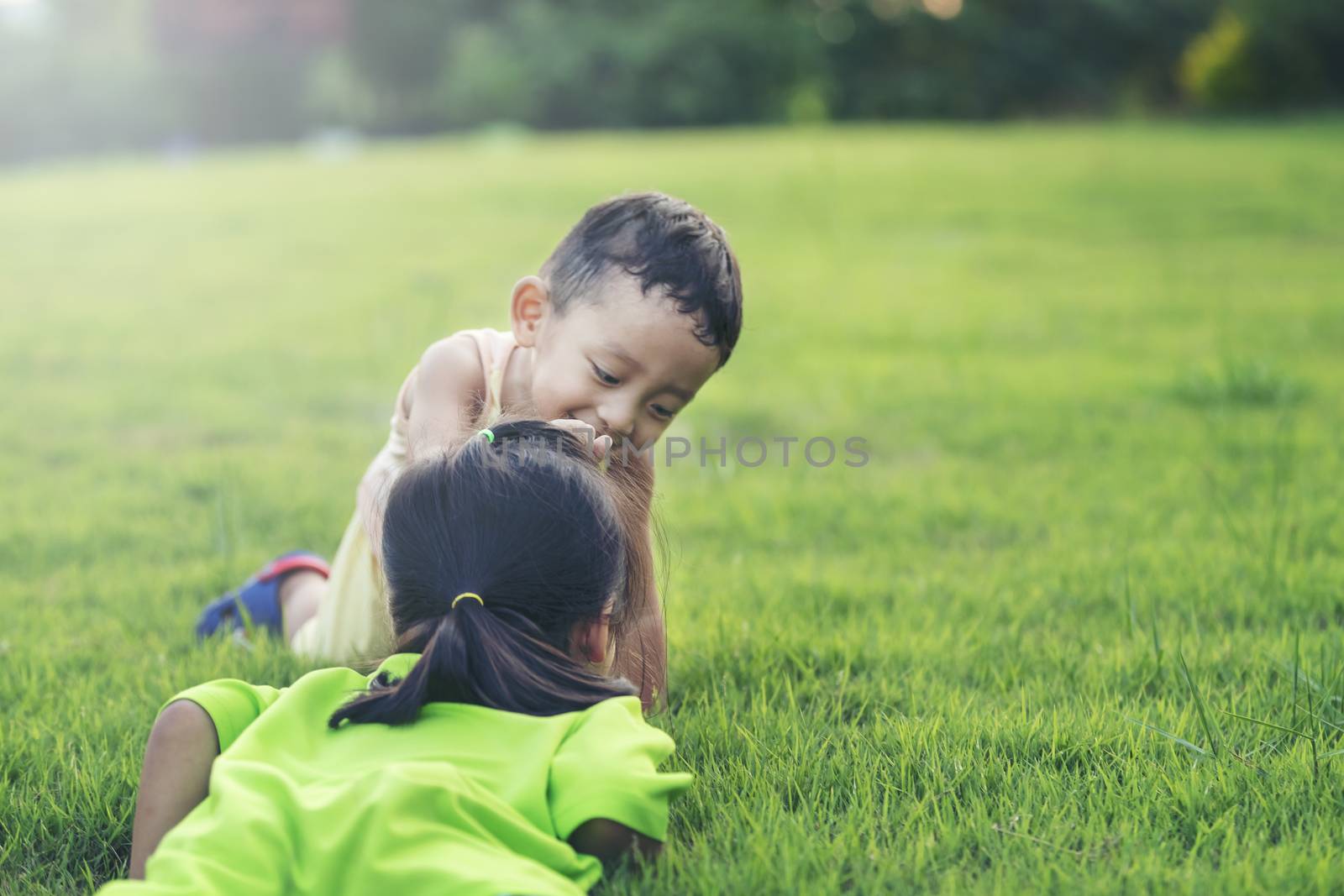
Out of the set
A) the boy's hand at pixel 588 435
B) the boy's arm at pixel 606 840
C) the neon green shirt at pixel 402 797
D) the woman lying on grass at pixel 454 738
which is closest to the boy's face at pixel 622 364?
the boy's hand at pixel 588 435

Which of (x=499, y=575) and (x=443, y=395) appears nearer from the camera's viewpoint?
(x=499, y=575)

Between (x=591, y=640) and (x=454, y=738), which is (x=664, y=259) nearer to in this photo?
(x=591, y=640)

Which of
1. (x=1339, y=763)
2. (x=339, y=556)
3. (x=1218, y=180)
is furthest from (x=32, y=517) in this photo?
(x=1218, y=180)

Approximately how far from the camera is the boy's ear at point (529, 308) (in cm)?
252

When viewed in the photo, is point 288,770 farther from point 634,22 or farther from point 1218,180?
point 634,22

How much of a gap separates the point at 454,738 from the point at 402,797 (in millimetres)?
191

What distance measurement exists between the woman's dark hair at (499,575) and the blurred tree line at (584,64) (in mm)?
25696

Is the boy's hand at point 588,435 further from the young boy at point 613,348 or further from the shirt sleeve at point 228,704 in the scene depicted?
the shirt sleeve at point 228,704

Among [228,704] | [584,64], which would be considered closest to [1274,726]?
[228,704]

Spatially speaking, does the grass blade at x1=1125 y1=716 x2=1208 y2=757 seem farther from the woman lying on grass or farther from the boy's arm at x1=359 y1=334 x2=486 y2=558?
the boy's arm at x1=359 y1=334 x2=486 y2=558

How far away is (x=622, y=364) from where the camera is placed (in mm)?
2344

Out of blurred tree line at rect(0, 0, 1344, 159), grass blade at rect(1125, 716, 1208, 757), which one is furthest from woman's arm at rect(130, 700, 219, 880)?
blurred tree line at rect(0, 0, 1344, 159)

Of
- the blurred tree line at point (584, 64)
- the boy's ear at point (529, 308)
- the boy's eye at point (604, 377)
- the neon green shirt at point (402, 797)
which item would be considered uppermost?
the blurred tree line at point (584, 64)

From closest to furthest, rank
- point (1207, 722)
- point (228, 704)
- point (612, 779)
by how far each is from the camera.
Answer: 1. point (612, 779)
2. point (228, 704)
3. point (1207, 722)
